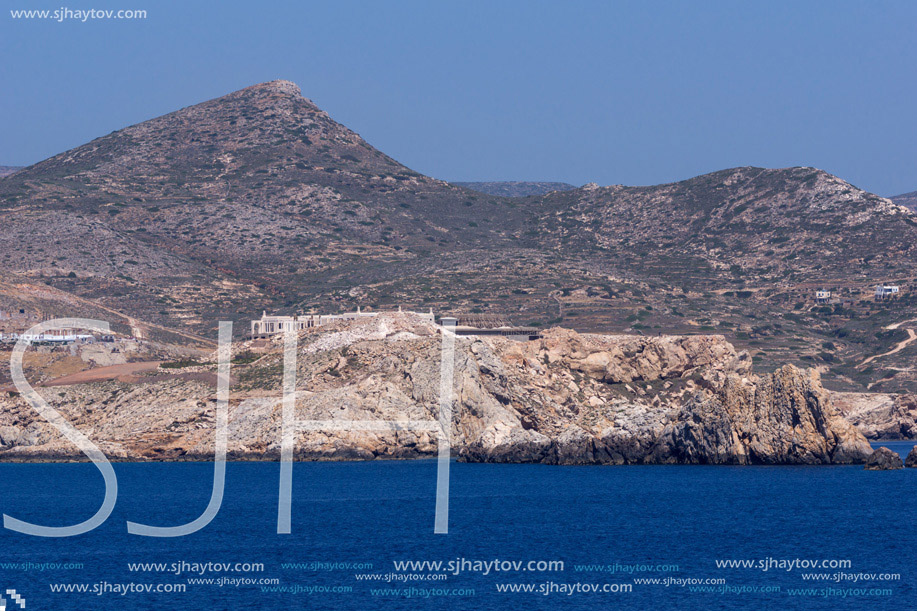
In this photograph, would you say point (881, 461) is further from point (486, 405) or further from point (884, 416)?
point (884, 416)

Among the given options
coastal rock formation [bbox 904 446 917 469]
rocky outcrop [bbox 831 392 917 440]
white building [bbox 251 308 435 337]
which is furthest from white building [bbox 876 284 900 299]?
coastal rock formation [bbox 904 446 917 469]

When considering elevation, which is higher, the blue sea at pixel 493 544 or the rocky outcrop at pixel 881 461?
the rocky outcrop at pixel 881 461

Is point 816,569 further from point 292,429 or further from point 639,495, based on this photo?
point 292,429

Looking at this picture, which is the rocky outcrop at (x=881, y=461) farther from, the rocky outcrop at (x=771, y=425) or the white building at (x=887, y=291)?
the white building at (x=887, y=291)

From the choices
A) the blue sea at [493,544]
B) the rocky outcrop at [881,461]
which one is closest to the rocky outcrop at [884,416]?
the blue sea at [493,544]

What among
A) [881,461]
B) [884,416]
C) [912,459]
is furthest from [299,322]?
[881,461]

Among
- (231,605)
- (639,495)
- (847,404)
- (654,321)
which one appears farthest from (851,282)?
(231,605)
